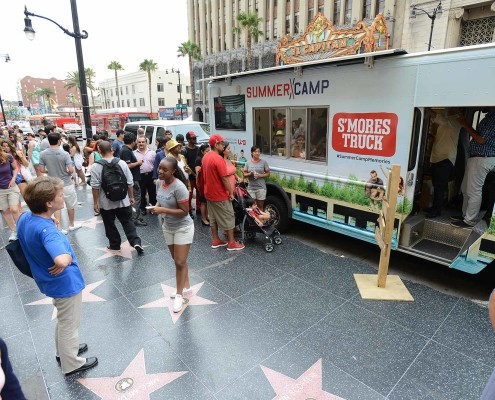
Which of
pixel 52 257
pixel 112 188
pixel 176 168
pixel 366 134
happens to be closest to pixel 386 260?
pixel 366 134

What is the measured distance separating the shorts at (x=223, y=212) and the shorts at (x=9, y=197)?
Result: 359cm

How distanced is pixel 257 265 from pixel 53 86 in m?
188

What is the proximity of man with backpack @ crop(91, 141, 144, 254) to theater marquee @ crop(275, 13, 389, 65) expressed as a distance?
141 inches

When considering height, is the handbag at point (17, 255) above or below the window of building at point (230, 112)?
below

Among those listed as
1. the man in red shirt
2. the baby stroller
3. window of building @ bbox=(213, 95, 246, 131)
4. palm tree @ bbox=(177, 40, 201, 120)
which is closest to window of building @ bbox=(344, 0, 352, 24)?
palm tree @ bbox=(177, 40, 201, 120)

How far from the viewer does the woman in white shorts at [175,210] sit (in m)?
3.41

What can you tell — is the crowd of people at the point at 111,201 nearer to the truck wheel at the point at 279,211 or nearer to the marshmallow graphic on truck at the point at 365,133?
the truck wheel at the point at 279,211

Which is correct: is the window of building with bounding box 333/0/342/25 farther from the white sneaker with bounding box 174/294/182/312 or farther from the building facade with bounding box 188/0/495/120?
the white sneaker with bounding box 174/294/182/312

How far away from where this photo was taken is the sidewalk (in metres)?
2.68

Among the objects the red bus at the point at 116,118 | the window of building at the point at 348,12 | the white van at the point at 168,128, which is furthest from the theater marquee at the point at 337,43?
the window of building at the point at 348,12

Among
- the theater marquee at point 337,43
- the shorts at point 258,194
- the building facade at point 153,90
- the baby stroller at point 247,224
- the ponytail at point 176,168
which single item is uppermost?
the building facade at point 153,90

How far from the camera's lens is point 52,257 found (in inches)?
88.4

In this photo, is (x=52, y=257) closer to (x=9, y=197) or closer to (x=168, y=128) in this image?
(x=9, y=197)

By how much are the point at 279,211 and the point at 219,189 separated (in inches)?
57.5
